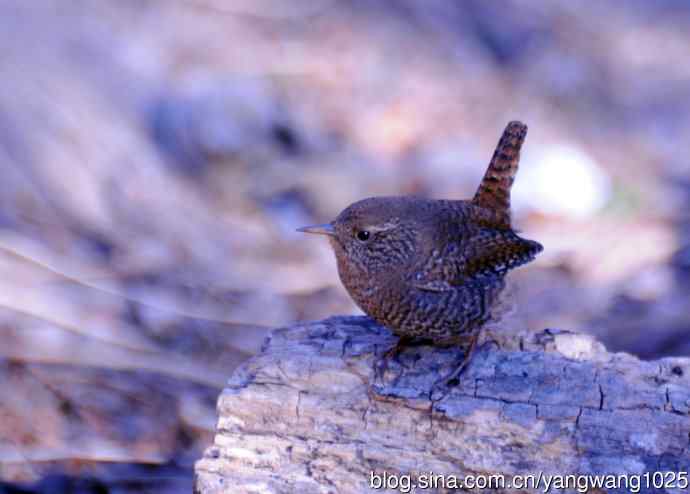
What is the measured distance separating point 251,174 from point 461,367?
12.1 ft

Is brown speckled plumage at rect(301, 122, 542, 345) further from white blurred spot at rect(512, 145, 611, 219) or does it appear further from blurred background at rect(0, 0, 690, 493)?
white blurred spot at rect(512, 145, 611, 219)

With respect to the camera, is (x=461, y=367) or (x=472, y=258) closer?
(x=461, y=367)

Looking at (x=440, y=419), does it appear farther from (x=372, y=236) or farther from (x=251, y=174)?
(x=251, y=174)

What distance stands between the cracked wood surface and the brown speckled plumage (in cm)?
19

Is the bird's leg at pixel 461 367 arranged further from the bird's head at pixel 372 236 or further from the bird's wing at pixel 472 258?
the bird's head at pixel 372 236

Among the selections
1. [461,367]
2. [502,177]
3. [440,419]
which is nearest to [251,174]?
[502,177]

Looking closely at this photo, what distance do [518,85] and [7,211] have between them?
4.66 meters

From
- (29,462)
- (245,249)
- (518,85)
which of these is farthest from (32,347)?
(518,85)

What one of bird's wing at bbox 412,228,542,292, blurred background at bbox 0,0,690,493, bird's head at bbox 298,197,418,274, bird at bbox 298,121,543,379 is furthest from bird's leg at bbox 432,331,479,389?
blurred background at bbox 0,0,690,493

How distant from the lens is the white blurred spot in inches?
278

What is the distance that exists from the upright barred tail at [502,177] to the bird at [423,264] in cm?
19

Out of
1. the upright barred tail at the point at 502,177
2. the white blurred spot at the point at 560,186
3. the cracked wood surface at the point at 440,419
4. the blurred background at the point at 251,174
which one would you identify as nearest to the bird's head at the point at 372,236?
the cracked wood surface at the point at 440,419

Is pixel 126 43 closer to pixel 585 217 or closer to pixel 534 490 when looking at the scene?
pixel 585 217

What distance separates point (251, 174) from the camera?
729 cm
